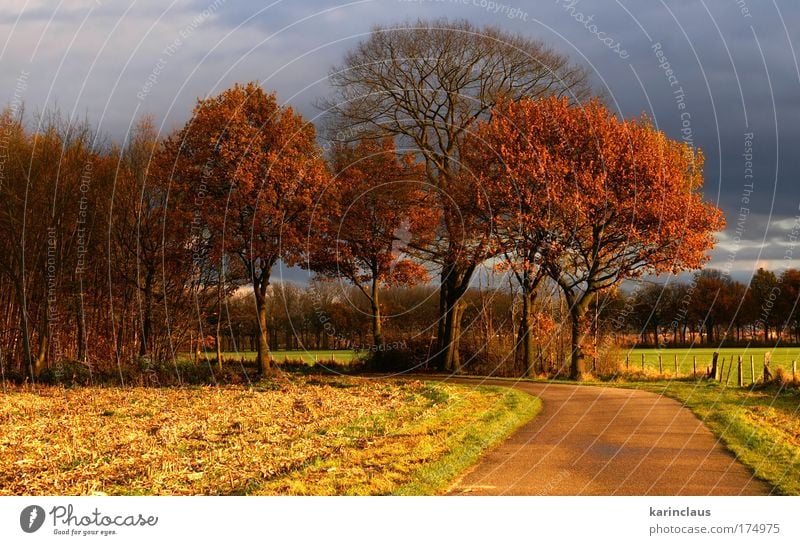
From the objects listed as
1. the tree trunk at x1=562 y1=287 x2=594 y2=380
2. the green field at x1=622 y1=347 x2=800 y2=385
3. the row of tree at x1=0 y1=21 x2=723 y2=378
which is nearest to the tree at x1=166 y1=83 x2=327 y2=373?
the row of tree at x1=0 y1=21 x2=723 y2=378

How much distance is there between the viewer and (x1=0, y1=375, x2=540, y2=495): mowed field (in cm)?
1367

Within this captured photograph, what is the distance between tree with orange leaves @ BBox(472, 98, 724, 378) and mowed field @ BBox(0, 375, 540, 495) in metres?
9.59

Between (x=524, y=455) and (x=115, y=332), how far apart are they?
2709 centimetres

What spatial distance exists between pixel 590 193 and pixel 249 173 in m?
14.5

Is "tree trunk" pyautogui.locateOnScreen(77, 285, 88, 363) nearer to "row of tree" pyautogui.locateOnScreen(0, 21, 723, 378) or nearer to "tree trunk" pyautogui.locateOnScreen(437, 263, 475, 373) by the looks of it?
"row of tree" pyautogui.locateOnScreen(0, 21, 723, 378)

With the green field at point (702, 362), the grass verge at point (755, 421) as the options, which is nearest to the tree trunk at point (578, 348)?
the green field at point (702, 362)

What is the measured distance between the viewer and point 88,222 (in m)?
37.6

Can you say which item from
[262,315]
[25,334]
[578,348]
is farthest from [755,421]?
[25,334]

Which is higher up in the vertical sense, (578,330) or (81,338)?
(81,338)

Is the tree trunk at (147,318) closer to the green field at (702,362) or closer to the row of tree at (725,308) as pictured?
A: the green field at (702,362)

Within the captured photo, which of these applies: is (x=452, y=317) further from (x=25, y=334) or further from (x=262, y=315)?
(x=25, y=334)

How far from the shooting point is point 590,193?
113ft

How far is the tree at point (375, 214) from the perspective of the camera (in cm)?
4484
